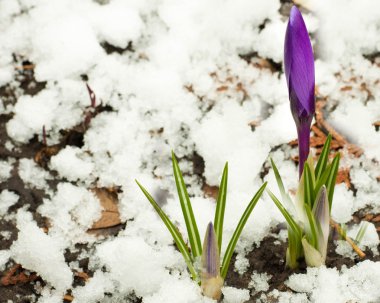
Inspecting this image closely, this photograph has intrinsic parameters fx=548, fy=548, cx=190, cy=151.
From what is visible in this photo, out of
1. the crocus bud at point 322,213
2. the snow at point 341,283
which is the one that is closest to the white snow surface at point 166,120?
the snow at point 341,283

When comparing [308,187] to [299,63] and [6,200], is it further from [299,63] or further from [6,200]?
[6,200]

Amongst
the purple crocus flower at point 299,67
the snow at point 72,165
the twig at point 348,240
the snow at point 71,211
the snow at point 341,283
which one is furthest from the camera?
the snow at point 72,165

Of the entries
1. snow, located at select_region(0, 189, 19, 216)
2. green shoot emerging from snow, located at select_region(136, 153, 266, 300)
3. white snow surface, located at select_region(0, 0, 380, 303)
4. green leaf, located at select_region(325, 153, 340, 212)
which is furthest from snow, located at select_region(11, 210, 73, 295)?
green leaf, located at select_region(325, 153, 340, 212)

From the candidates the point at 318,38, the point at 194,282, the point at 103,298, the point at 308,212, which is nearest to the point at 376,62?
the point at 318,38

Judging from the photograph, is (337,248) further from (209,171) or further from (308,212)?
(209,171)

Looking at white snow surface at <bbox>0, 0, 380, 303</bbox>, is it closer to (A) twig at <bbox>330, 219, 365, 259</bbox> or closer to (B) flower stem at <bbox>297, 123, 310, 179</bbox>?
(A) twig at <bbox>330, 219, 365, 259</bbox>

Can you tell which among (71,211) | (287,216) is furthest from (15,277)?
(287,216)

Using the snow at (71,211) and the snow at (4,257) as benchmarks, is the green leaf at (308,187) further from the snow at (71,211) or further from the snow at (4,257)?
the snow at (4,257)
